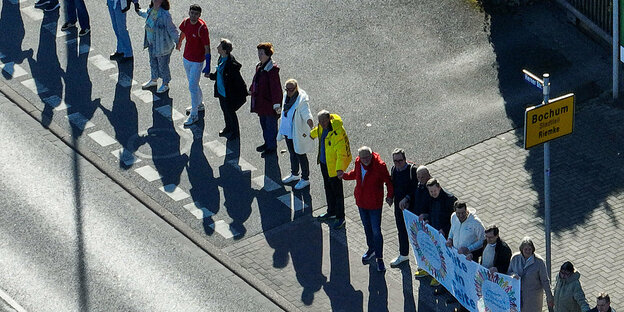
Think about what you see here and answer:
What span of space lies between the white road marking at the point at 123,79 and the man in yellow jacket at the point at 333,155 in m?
5.02

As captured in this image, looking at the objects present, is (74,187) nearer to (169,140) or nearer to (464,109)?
(169,140)

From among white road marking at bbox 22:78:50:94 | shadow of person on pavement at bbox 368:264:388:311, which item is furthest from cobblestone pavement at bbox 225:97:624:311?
white road marking at bbox 22:78:50:94

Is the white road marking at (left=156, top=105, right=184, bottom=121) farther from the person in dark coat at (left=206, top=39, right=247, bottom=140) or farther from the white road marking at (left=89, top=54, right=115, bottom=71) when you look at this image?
the white road marking at (left=89, top=54, right=115, bottom=71)

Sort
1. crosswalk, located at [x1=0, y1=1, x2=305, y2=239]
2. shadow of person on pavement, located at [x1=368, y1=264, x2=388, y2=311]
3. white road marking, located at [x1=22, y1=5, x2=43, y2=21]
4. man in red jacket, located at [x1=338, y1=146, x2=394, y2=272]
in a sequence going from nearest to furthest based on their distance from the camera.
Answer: shadow of person on pavement, located at [x1=368, y1=264, x2=388, y2=311] → man in red jacket, located at [x1=338, y1=146, x2=394, y2=272] → crosswalk, located at [x1=0, y1=1, x2=305, y2=239] → white road marking, located at [x1=22, y1=5, x2=43, y2=21]

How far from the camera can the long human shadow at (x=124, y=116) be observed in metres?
20.1

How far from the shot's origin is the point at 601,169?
18.9 m

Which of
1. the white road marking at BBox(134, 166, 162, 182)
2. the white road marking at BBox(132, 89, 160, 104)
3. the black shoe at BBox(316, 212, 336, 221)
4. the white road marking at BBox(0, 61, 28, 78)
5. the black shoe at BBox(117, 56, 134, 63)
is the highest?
the white road marking at BBox(0, 61, 28, 78)

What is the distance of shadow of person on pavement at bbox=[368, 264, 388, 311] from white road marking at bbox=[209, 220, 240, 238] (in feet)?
6.83

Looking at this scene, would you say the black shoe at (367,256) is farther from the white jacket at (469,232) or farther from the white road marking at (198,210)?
the white road marking at (198,210)

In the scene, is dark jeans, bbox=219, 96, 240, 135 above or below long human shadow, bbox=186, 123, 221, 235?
above

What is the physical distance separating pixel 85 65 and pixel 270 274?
7.04 m

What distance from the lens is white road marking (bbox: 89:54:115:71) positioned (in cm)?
2248

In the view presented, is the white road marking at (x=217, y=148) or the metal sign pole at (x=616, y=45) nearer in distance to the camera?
the white road marking at (x=217, y=148)

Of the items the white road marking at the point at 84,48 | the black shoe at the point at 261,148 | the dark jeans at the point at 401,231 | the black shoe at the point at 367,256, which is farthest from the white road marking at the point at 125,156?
the dark jeans at the point at 401,231
